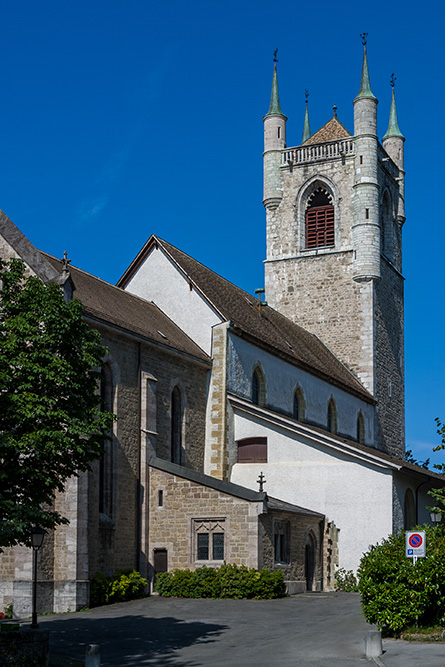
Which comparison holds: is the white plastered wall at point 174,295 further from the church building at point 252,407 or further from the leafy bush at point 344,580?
the leafy bush at point 344,580

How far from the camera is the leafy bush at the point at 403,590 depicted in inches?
746

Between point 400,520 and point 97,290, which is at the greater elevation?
point 97,290

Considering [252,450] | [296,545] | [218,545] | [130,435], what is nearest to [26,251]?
[130,435]

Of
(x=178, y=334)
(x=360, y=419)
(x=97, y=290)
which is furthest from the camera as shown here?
(x=360, y=419)

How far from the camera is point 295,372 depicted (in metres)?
40.3

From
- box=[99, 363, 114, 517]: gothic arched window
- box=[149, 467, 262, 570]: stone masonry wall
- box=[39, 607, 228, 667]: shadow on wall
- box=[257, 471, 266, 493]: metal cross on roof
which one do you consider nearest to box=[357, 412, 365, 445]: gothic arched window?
box=[257, 471, 266, 493]: metal cross on roof

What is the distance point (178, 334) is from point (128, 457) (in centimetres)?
712

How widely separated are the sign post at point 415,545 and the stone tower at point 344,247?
2875 cm

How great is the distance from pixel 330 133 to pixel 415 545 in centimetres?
3631

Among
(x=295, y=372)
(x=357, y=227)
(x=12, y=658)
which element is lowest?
(x=12, y=658)

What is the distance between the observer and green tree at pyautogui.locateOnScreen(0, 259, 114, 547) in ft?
58.2

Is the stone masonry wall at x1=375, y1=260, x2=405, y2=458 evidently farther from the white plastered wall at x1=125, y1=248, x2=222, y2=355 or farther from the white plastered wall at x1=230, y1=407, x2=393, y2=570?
the white plastered wall at x1=230, y1=407, x2=393, y2=570

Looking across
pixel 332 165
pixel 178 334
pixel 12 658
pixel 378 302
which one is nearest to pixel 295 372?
pixel 178 334

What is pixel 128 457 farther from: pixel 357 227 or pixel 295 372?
pixel 357 227
